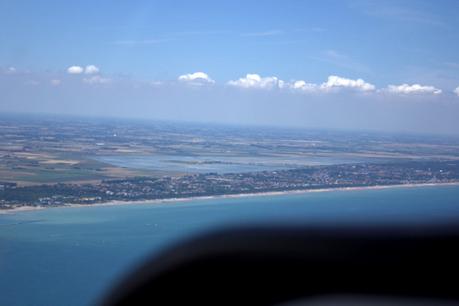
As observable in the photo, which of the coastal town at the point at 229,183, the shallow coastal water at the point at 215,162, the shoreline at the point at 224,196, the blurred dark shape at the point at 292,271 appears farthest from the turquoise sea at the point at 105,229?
the shallow coastal water at the point at 215,162

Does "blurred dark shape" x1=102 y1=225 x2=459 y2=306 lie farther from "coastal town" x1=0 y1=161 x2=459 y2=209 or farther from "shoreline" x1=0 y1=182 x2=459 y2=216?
"coastal town" x1=0 y1=161 x2=459 y2=209

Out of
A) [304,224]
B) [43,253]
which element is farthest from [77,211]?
[304,224]

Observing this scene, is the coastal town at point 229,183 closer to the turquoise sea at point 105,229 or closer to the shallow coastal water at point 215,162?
the turquoise sea at point 105,229

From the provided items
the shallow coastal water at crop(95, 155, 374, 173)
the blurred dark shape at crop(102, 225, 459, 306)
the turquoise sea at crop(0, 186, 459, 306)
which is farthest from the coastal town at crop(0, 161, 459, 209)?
the blurred dark shape at crop(102, 225, 459, 306)

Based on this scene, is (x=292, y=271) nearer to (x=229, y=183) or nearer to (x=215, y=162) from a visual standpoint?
(x=229, y=183)

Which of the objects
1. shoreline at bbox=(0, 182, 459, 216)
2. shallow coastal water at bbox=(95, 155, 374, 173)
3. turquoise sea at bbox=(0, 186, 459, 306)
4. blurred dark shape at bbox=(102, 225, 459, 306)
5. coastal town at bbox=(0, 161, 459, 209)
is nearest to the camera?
blurred dark shape at bbox=(102, 225, 459, 306)

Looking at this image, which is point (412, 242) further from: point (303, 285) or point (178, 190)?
point (178, 190)

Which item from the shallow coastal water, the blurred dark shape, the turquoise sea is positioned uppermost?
the blurred dark shape

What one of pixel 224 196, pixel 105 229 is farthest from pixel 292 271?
pixel 224 196
